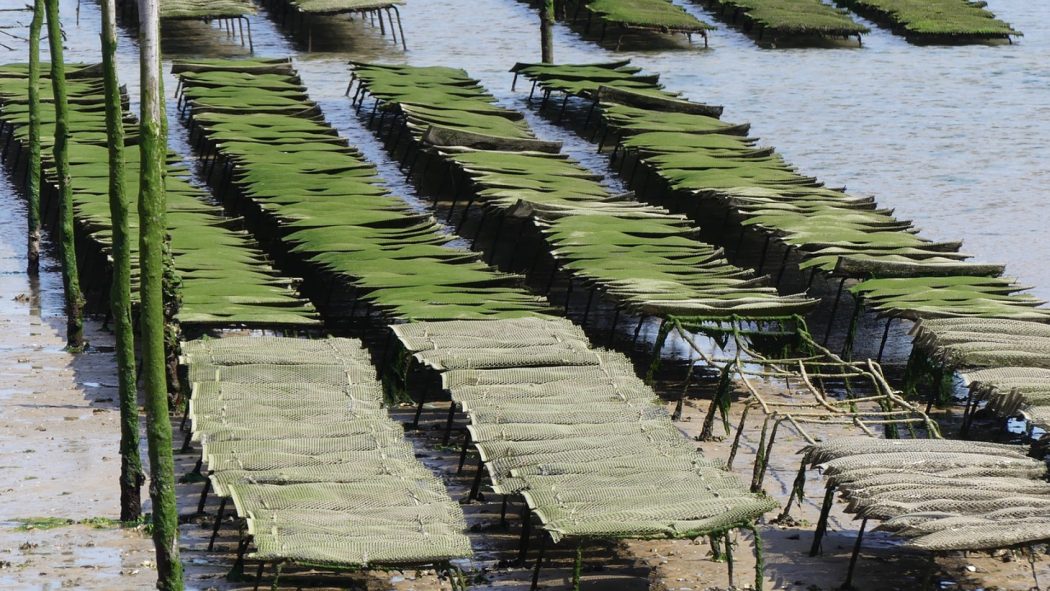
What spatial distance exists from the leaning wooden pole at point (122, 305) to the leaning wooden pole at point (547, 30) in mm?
29997

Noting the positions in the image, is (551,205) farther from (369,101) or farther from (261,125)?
(369,101)

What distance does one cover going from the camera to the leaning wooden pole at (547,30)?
48.9m

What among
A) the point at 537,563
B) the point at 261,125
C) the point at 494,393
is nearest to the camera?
the point at 537,563

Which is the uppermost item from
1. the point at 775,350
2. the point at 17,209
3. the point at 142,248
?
the point at 142,248

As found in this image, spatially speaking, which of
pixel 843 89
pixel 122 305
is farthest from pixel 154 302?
pixel 843 89

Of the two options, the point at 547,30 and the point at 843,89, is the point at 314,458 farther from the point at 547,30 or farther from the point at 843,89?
the point at 843,89

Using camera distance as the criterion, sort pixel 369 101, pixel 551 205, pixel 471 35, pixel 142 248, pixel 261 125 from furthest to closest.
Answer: pixel 471 35, pixel 369 101, pixel 261 125, pixel 551 205, pixel 142 248

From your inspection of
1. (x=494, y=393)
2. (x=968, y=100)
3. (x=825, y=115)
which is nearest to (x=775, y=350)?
(x=494, y=393)

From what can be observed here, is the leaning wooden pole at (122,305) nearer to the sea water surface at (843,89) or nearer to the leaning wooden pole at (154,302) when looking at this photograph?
the leaning wooden pole at (154,302)

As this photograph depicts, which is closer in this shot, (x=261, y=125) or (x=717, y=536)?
(x=717, y=536)

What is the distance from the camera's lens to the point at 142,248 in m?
17.0

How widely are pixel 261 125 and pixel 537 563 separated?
2263 cm

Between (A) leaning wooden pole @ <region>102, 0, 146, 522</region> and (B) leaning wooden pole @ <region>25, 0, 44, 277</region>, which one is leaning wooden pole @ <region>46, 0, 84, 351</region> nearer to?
(B) leaning wooden pole @ <region>25, 0, 44, 277</region>

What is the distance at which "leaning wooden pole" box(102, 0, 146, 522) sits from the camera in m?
18.9
